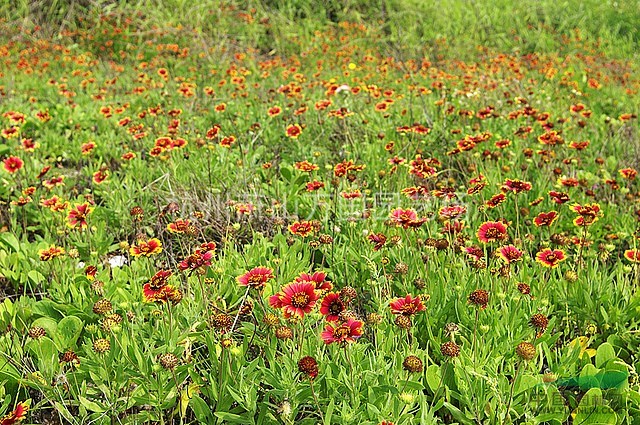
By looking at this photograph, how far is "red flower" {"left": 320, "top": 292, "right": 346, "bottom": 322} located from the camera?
63.3 inches

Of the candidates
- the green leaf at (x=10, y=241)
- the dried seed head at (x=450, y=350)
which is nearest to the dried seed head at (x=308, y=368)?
the dried seed head at (x=450, y=350)

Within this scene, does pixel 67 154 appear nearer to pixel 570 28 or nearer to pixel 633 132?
pixel 633 132

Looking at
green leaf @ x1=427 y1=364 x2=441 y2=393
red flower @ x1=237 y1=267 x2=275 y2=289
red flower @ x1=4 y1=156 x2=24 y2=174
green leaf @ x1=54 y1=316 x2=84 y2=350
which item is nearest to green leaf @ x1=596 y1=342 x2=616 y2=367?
green leaf @ x1=427 y1=364 x2=441 y2=393

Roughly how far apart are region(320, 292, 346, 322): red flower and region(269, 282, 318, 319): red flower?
41 millimetres

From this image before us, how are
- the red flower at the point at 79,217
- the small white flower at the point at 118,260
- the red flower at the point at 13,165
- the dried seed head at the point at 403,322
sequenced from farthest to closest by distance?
the red flower at the point at 13,165 < the small white flower at the point at 118,260 < the red flower at the point at 79,217 < the dried seed head at the point at 403,322

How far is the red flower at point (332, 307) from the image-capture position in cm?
161

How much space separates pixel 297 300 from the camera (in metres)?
1.63

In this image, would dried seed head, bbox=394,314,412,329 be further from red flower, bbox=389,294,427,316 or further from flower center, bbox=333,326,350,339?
flower center, bbox=333,326,350,339

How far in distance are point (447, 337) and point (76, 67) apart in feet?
19.9

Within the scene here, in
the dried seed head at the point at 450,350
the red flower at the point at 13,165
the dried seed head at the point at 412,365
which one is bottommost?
the red flower at the point at 13,165

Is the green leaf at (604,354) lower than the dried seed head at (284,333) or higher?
lower

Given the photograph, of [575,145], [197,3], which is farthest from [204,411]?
[197,3]

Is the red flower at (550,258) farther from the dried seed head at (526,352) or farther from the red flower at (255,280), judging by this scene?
the red flower at (255,280)

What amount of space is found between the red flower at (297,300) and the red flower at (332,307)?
41mm
